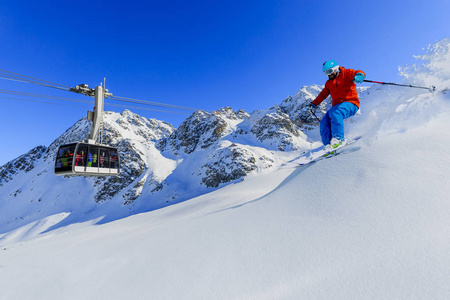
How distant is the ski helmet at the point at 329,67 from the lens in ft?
17.1

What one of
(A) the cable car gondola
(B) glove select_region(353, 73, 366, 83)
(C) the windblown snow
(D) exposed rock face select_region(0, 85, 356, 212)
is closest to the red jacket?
(B) glove select_region(353, 73, 366, 83)

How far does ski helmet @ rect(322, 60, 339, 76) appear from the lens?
522 cm

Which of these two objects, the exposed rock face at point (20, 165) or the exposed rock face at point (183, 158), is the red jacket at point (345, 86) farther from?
the exposed rock face at point (20, 165)

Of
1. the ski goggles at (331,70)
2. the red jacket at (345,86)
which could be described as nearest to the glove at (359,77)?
the red jacket at (345,86)

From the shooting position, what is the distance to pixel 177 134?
7712 cm

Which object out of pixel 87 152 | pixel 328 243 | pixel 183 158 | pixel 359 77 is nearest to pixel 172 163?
pixel 183 158

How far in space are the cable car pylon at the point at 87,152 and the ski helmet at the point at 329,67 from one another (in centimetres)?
1044

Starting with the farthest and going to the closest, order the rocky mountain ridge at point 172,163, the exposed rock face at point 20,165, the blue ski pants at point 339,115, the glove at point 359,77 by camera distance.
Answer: the exposed rock face at point 20,165 → the rocky mountain ridge at point 172,163 → the blue ski pants at point 339,115 → the glove at point 359,77

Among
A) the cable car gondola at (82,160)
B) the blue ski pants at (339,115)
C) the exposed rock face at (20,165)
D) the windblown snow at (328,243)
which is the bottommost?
the windblown snow at (328,243)

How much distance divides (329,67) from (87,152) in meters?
11.8

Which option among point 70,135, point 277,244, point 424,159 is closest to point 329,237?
point 277,244

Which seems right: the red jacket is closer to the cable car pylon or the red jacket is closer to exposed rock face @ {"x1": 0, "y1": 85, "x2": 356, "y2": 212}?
the cable car pylon

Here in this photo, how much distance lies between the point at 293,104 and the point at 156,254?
319 feet

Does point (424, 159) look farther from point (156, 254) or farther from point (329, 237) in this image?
point (156, 254)
